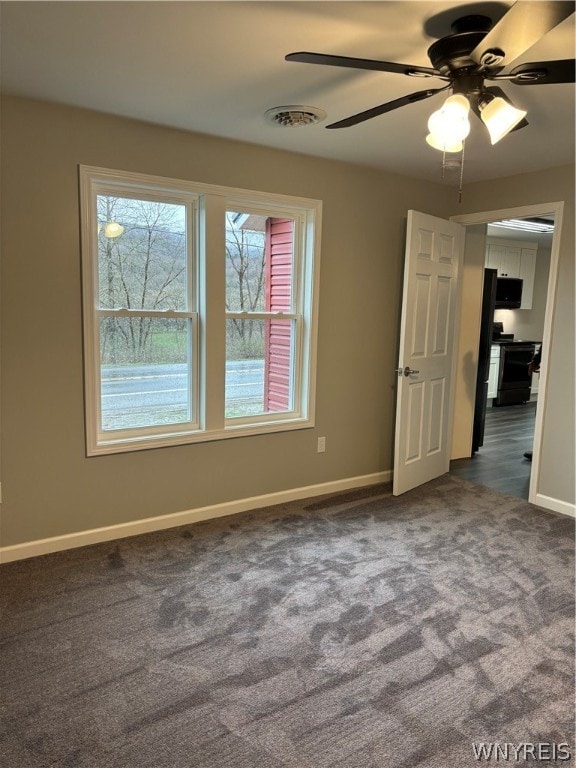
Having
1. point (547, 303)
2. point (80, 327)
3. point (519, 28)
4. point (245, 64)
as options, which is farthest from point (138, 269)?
point (547, 303)

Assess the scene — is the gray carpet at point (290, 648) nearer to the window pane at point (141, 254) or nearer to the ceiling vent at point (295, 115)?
the window pane at point (141, 254)

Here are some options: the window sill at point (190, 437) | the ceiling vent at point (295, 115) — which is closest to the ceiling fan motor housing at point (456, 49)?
the ceiling vent at point (295, 115)

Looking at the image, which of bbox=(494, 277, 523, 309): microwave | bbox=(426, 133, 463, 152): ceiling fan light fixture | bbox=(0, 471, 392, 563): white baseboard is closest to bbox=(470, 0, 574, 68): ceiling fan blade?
bbox=(426, 133, 463, 152): ceiling fan light fixture

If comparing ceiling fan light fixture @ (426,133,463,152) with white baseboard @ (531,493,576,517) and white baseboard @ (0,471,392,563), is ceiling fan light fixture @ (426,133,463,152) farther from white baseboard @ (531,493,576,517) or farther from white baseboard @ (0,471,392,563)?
white baseboard @ (531,493,576,517)

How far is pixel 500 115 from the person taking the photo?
1.79 meters

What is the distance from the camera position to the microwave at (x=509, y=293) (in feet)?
24.8

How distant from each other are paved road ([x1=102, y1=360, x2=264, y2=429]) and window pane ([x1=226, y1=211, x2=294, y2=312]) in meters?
0.44

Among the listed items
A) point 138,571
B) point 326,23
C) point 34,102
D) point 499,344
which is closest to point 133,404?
point 138,571

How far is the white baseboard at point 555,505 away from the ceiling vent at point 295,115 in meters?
2.98

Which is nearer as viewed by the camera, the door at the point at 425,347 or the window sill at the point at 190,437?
the window sill at the point at 190,437

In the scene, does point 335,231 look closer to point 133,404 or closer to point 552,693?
point 133,404

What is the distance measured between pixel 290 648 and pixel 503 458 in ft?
11.6

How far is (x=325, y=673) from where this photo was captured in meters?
2.14

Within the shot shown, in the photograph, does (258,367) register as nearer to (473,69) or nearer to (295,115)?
(295,115)
